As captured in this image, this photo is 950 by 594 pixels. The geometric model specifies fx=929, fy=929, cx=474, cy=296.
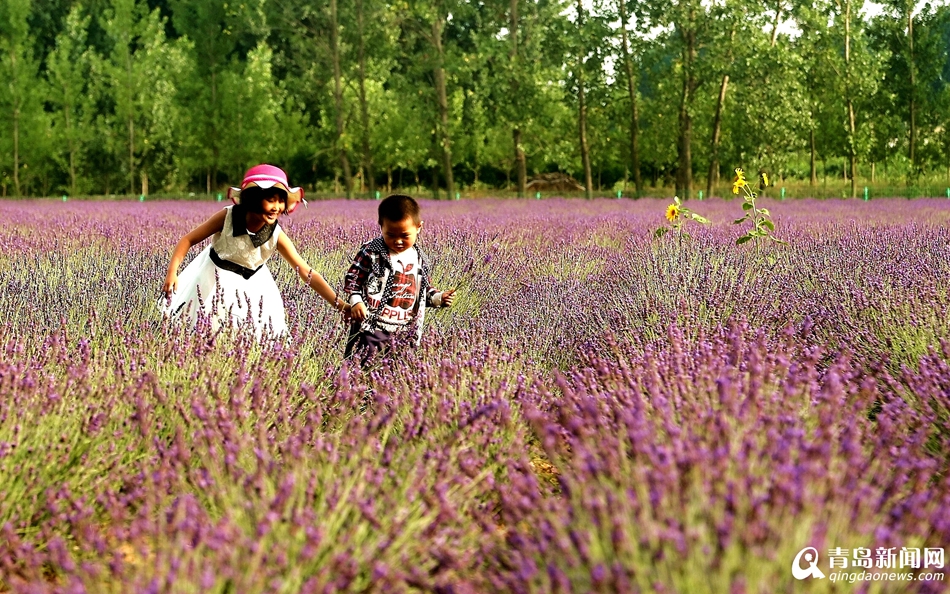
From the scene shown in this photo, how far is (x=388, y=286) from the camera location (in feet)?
12.9

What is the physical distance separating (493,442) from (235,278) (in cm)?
173

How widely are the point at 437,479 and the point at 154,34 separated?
109 ft

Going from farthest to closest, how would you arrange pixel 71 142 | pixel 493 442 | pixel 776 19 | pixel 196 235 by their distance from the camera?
pixel 71 142
pixel 776 19
pixel 196 235
pixel 493 442

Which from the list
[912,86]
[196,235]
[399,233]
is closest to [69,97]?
[912,86]

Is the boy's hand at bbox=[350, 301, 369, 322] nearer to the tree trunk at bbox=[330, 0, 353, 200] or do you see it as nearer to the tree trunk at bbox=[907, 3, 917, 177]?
the tree trunk at bbox=[330, 0, 353, 200]

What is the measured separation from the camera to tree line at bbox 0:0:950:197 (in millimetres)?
24031

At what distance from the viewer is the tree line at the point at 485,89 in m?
24.0

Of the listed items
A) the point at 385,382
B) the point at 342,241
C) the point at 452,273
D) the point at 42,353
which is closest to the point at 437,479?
the point at 385,382

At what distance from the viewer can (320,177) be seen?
4397 centimetres

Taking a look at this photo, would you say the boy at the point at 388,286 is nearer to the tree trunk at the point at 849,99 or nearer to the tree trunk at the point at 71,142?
the tree trunk at the point at 849,99
